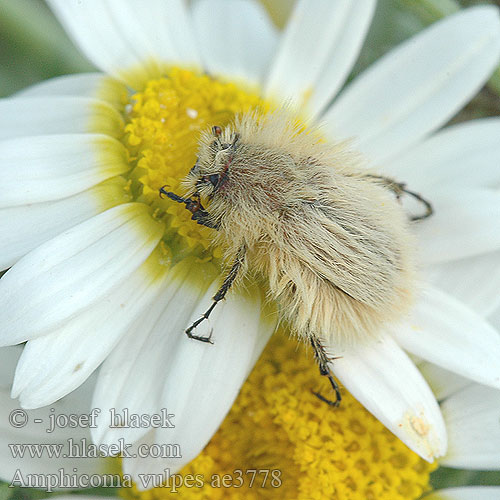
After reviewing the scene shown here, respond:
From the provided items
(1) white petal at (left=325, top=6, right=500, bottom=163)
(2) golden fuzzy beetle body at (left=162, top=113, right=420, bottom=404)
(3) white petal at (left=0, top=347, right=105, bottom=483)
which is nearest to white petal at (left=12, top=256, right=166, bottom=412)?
(2) golden fuzzy beetle body at (left=162, top=113, right=420, bottom=404)

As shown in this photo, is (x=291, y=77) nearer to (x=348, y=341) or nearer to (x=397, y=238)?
(x=397, y=238)

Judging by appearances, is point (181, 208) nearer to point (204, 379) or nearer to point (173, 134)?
point (173, 134)

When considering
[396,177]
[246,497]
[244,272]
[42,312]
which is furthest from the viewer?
[396,177]

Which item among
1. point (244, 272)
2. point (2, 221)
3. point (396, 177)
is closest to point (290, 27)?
point (396, 177)

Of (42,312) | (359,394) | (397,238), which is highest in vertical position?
(397,238)

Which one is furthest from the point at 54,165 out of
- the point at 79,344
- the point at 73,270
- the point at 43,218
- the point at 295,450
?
the point at 295,450

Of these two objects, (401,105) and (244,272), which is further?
(401,105)
